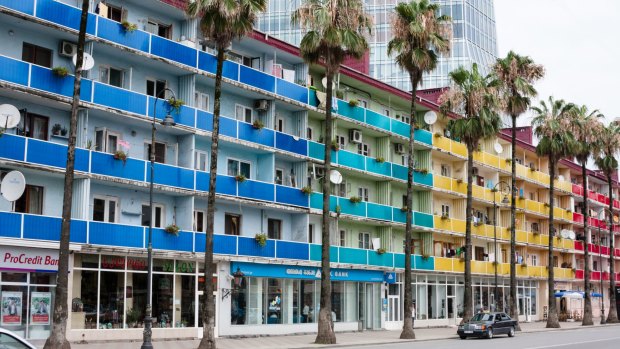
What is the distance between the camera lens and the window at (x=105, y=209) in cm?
3556

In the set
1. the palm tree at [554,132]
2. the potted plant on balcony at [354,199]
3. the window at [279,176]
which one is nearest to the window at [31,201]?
the window at [279,176]

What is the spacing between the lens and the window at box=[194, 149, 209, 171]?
1609 inches

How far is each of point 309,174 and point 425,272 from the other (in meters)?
14.7

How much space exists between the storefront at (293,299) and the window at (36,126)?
1255cm

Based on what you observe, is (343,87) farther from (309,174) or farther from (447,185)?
(447,185)

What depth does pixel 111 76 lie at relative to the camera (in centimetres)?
3712

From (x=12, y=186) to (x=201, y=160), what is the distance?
1315 centimetres

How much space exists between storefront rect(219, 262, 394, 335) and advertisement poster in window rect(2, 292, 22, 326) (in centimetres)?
1178

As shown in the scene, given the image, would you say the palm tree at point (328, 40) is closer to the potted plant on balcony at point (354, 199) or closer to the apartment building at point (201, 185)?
the apartment building at point (201, 185)

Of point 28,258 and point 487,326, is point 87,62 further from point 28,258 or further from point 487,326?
point 487,326

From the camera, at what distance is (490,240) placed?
68.4m

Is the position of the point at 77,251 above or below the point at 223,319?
above

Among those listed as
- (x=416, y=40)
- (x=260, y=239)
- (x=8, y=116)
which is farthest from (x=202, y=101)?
(x=8, y=116)

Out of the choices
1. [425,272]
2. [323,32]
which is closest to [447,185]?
[425,272]
